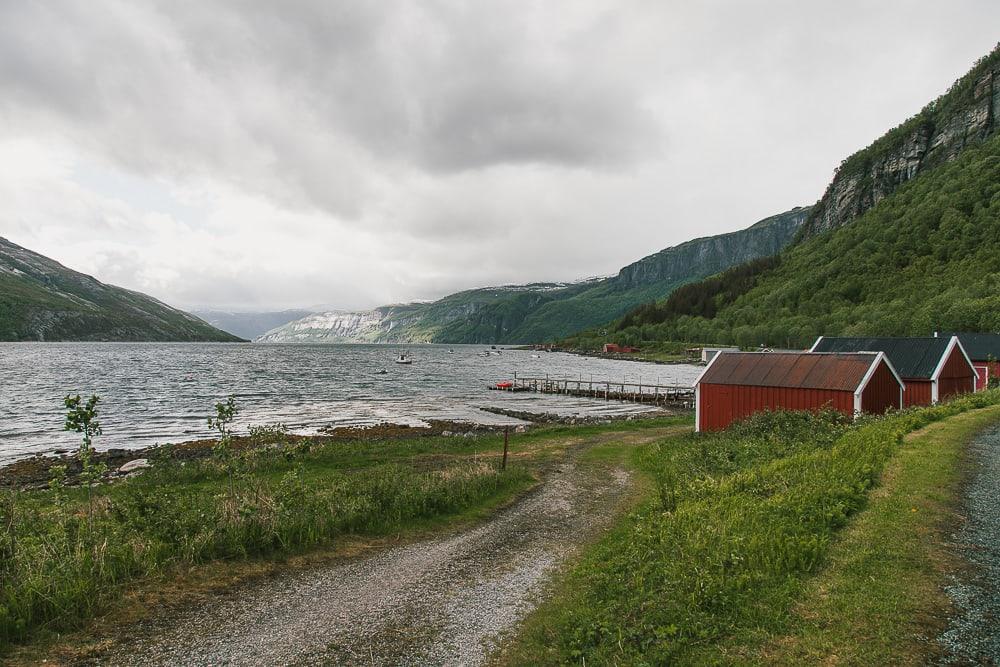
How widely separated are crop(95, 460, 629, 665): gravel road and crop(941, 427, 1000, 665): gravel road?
6127mm

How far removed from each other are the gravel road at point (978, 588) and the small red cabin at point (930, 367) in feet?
83.5

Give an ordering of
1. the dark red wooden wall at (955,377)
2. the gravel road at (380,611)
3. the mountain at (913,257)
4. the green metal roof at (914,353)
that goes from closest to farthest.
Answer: the gravel road at (380,611)
the dark red wooden wall at (955,377)
the green metal roof at (914,353)
the mountain at (913,257)

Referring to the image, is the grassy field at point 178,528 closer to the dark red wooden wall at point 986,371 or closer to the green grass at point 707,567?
the green grass at point 707,567

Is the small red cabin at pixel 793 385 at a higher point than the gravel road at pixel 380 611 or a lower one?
higher

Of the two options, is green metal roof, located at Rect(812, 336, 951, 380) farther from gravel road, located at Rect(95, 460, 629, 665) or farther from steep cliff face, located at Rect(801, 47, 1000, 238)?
steep cliff face, located at Rect(801, 47, 1000, 238)

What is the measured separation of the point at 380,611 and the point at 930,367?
126 ft

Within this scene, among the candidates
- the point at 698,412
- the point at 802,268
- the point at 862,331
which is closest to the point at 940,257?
the point at 862,331

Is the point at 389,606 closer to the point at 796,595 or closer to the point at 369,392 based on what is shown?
the point at 796,595

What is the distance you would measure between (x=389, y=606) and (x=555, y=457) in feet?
57.5

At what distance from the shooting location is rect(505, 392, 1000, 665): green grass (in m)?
7.50

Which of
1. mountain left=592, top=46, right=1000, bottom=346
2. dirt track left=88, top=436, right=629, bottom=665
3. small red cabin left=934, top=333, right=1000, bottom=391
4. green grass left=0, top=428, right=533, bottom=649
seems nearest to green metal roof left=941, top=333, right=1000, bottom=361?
small red cabin left=934, top=333, right=1000, bottom=391

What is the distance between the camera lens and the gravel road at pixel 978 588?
19.9ft

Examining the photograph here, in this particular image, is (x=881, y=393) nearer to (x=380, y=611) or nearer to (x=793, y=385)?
(x=793, y=385)

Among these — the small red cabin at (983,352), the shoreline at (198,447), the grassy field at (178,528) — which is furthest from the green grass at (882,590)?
the small red cabin at (983,352)
